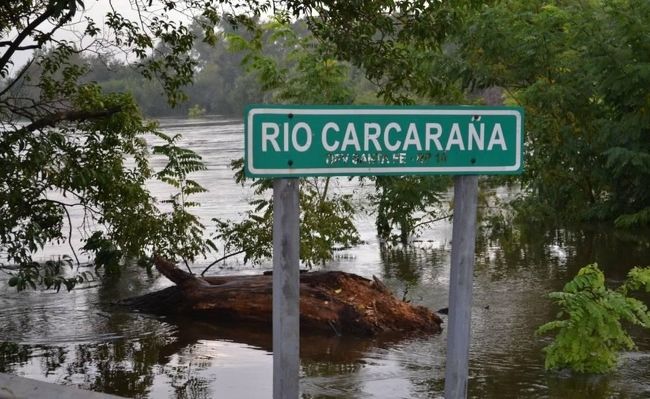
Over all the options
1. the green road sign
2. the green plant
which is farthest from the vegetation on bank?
the green road sign

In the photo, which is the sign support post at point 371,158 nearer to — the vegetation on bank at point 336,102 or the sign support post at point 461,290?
the sign support post at point 461,290

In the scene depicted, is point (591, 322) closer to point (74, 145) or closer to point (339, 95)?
point (74, 145)

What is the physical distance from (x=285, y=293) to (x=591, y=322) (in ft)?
15.5

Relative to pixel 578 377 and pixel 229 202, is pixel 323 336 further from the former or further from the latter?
pixel 229 202

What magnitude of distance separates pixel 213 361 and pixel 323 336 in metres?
1.33

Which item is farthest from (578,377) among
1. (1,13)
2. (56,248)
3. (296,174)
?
(56,248)

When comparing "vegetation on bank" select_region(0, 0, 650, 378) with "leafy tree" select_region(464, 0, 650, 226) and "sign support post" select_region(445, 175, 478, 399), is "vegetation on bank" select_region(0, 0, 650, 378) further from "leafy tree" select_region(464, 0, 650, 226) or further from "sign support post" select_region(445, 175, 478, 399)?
"sign support post" select_region(445, 175, 478, 399)

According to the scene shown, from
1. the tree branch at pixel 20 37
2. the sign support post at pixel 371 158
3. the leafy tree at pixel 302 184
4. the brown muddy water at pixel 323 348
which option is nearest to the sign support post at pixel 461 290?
the sign support post at pixel 371 158

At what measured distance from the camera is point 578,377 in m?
8.12

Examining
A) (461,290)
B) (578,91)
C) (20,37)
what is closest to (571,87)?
(578,91)

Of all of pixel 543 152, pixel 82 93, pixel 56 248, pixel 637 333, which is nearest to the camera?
pixel 637 333

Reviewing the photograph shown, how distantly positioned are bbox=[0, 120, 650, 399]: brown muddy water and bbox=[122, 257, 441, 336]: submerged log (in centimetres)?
20

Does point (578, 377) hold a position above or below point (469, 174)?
below

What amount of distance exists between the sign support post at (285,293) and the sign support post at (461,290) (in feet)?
2.05
